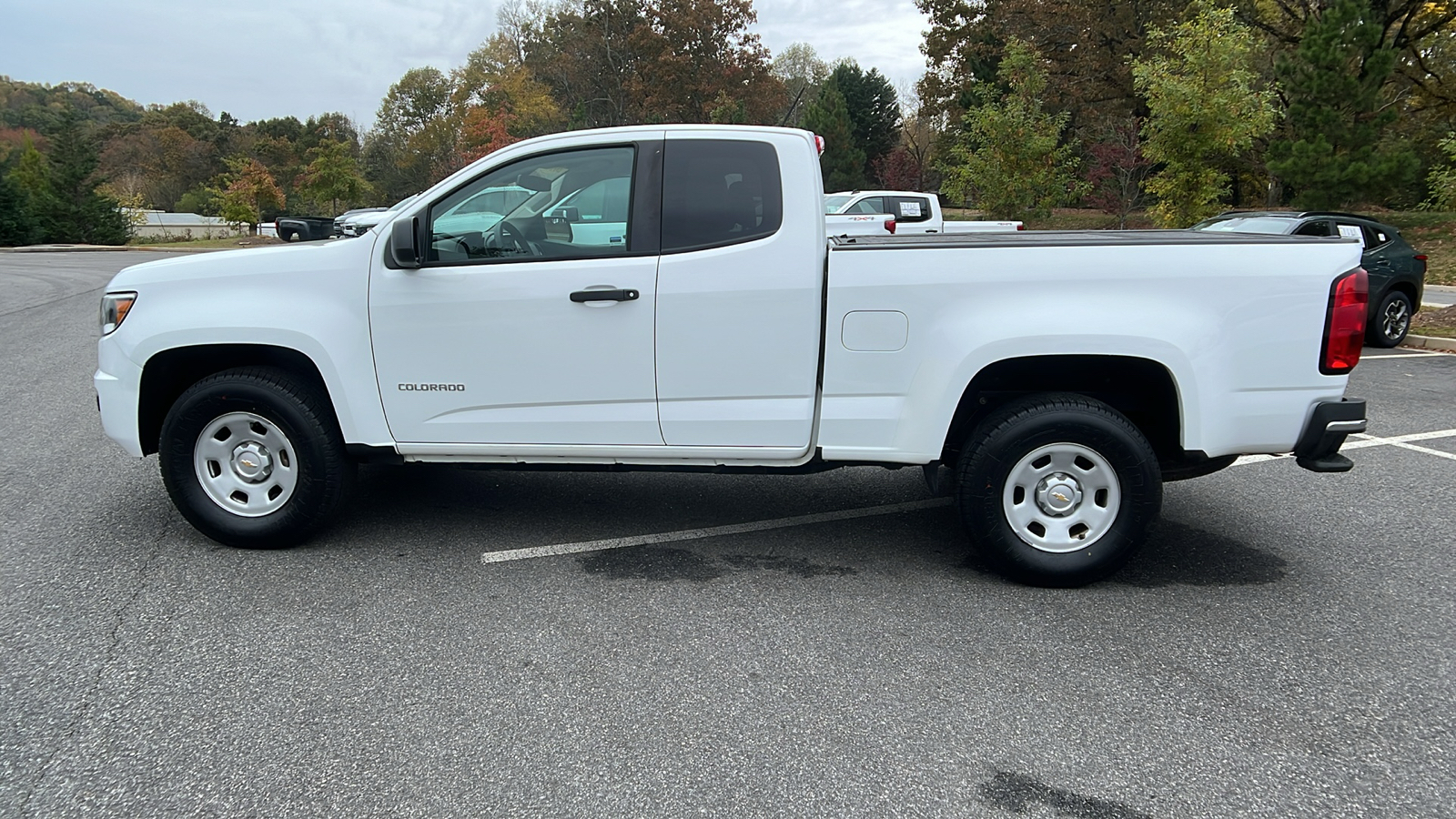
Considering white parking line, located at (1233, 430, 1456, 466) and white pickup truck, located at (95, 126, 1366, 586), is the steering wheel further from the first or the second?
white parking line, located at (1233, 430, 1456, 466)

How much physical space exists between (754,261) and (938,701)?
78.8 inches

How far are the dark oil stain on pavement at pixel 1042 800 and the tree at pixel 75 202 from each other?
45.6 metres

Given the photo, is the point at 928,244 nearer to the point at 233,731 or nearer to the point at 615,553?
the point at 615,553

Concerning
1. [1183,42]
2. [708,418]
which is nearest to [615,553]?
[708,418]

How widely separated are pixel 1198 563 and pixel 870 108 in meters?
59.5

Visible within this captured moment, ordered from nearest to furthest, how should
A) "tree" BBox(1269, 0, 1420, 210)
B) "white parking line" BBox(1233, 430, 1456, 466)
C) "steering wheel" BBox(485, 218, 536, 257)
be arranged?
"steering wheel" BBox(485, 218, 536, 257) < "white parking line" BBox(1233, 430, 1456, 466) < "tree" BBox(1269, 0, 1420, 210)

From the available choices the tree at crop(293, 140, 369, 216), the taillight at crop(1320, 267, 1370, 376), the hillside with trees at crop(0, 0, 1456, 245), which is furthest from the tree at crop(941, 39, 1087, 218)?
the tree at crop(293, 140, 369, 216)

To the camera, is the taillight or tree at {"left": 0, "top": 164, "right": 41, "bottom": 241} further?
tree at {"left": 0, "top": 164, "right": 41, "bottom": 241}

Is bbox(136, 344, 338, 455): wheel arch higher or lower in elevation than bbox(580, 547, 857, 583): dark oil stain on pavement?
higher

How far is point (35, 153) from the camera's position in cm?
4353

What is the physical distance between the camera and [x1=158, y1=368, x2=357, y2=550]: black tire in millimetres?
4430

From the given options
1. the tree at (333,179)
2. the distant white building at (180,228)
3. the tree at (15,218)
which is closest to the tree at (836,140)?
the tree at (333,179)

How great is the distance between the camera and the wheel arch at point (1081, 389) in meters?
4.21

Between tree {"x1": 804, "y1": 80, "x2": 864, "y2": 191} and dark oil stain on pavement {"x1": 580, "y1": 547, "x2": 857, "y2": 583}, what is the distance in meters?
49.7
